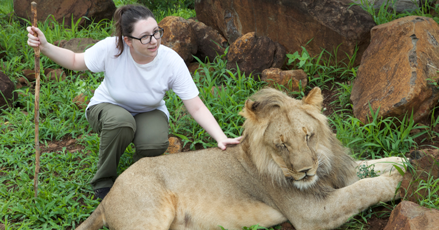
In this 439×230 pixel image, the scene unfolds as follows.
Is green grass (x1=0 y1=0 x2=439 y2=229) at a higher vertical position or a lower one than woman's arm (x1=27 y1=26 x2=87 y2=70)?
lower

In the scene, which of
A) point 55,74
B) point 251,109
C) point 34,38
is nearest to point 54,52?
point 34,38

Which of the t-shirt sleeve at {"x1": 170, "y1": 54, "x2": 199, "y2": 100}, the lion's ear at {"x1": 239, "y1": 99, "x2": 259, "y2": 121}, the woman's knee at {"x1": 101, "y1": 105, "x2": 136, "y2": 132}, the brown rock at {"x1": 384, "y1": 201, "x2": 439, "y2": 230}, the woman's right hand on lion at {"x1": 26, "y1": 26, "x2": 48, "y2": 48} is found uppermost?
the woman's right hand on lion at {"x1": 26, "y1": 26, "x2": 48, "y2": 48}

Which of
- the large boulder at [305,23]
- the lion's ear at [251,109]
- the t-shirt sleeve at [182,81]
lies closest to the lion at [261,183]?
the lion's ear at [251,109]

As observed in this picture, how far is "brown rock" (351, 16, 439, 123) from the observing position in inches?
146

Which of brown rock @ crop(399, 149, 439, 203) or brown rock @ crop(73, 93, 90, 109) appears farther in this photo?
brown rock @ crop(73, 93, 90, 109)

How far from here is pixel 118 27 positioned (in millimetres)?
3381

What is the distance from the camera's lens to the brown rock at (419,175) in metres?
2.82

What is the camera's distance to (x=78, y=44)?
19.8 feet

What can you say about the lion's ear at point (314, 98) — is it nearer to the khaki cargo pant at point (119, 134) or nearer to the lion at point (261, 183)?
the lion at point (261, 183)

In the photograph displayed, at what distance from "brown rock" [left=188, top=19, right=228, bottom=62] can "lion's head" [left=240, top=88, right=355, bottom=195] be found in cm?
304

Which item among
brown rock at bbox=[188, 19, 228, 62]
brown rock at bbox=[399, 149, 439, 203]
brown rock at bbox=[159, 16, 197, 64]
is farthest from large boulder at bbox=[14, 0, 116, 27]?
brown rock at bbox=[399, 149, 439, 203]

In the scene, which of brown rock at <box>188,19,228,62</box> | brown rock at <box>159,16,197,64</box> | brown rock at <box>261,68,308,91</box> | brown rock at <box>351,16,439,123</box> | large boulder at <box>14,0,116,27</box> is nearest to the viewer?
brown rock at <box>351,16,439,123</box>

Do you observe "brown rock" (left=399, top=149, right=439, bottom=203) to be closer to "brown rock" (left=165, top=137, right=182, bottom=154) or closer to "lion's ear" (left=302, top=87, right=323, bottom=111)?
"lion's ear" (left=302, top=87, right=323, bottom=111)

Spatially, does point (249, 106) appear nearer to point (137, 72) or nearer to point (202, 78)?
point (137, 72)
